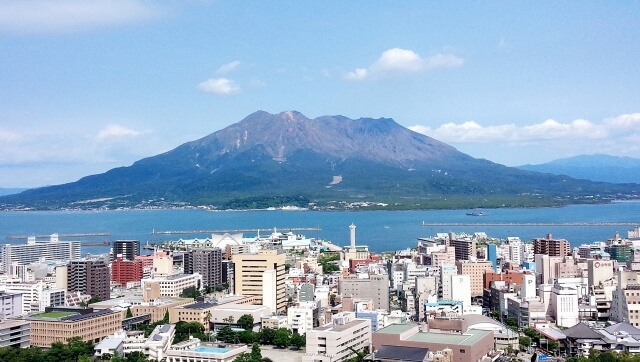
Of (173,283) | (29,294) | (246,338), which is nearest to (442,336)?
(246,338)

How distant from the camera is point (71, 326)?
497 inches

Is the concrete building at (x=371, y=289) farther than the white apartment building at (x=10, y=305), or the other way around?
the concrete building at (x=371, y=289)

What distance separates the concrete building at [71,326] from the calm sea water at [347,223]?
59.0ft

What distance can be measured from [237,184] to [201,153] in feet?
55.8

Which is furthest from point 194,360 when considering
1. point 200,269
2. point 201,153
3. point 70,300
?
point 201,153

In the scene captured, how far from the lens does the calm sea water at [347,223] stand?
36781mm

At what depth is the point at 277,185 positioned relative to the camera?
7081cm

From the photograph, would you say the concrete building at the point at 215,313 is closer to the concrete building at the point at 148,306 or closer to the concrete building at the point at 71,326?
the concrete building at the point at 148,306

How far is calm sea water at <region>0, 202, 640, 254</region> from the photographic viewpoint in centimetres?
3678

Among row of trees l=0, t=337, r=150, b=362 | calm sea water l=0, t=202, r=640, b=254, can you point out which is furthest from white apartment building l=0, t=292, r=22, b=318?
calm sea water l=0, t=202, r=640, b=254

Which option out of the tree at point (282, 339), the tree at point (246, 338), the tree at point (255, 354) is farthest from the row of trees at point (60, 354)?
the tree at point (282, 339)

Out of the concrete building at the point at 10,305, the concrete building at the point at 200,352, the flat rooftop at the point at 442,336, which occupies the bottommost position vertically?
the concrete building at the point at 200,352

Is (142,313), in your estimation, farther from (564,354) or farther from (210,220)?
(210,220)

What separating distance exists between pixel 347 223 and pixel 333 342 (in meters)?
36.1
